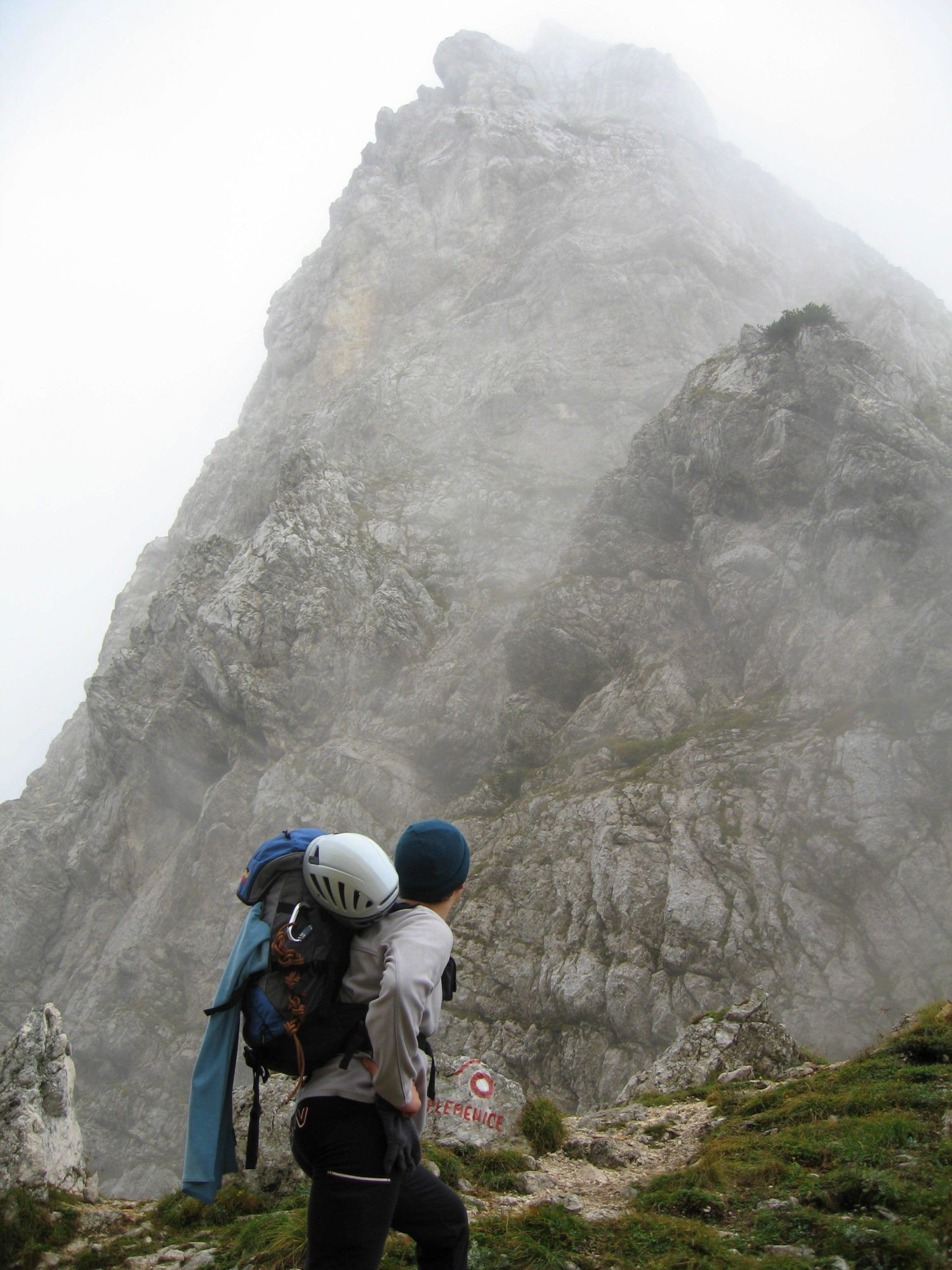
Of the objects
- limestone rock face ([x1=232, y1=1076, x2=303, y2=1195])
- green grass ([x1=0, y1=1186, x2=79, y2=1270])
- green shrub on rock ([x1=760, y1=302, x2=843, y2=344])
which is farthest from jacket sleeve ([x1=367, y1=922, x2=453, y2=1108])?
green shrub on rock ([x1=760, y1=302, x2=843, y2=344])

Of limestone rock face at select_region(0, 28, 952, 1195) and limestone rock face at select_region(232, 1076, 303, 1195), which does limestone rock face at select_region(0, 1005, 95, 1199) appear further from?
limestone rock face at select_region(0, 28, 952, 1195)

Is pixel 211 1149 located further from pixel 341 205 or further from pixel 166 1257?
pixel 341 205

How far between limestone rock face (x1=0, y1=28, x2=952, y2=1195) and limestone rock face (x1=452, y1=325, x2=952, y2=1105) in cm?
16

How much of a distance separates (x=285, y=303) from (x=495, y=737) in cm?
7636

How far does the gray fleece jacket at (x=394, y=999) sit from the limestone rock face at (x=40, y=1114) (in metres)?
9.81

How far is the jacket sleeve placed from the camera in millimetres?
4004

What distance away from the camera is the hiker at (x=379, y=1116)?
4.03m

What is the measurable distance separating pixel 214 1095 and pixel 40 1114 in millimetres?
10221

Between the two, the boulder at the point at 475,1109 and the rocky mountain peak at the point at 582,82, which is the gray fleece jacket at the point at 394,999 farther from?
the rocky mountain peak at the point at 582,82

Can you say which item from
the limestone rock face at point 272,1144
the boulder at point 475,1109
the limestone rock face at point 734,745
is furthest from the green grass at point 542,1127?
the limestone rock face at point 734,745

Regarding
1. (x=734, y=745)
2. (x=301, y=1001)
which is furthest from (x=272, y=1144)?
(x=734, y=745)

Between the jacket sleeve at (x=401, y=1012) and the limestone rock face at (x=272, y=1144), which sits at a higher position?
the jacket sleeve at (x=401, y=1012)

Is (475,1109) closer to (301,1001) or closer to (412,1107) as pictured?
(412,1107)

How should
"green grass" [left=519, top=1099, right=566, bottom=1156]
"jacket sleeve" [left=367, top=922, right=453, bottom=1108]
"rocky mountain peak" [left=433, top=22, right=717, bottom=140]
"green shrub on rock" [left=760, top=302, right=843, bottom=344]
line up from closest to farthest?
"jacket sleeve" [left=367, top=922, right=453, bottom=1108]
"green grass" [left=519, top=1099, right=566, bottom=1156]
"green shrub on rock" [left=760, top=302, right=843, bottom=344]
"rocky mountain peak" [left=433, top=22, right=717, bottom=140]
